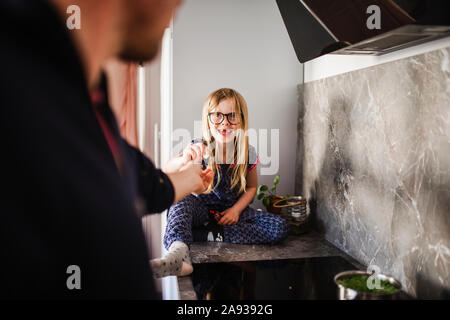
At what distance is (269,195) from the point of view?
2107 mm

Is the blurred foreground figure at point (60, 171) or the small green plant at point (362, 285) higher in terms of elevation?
the blurred foreground figure at point (60, 171)

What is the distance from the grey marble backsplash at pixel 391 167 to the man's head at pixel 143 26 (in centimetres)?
86

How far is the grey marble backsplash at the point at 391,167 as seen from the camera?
1.07 m

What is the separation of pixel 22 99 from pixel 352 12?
1.10 m

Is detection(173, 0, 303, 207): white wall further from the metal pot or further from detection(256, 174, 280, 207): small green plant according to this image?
the metal pot

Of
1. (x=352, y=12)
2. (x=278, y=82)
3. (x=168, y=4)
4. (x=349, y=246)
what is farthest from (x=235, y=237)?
(x=168, y=4)

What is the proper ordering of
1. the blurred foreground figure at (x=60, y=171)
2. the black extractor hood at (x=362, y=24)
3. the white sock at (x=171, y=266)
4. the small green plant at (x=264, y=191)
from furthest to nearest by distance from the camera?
the small green plant at (x=264, y=191)
the white sock at (x=171, y=266)
the black extractor hood at (x=362, y=24)
the blurred foreground figure at (x=60, y=171)

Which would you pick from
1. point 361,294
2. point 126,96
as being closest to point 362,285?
point 361,294

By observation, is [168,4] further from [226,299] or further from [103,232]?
[226,299]

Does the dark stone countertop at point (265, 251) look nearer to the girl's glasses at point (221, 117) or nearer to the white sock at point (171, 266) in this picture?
the white sock at point (171, 266)

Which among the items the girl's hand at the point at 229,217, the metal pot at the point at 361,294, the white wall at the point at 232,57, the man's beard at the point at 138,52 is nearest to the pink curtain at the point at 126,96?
the man's beard at the point at 138,52

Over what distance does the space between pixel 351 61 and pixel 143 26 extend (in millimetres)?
1345

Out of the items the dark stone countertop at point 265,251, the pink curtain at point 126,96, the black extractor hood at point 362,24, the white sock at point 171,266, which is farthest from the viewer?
the dark stone countertop at point 265,251

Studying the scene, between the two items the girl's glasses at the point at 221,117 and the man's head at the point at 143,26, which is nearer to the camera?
the man's head at the point at 143,26
